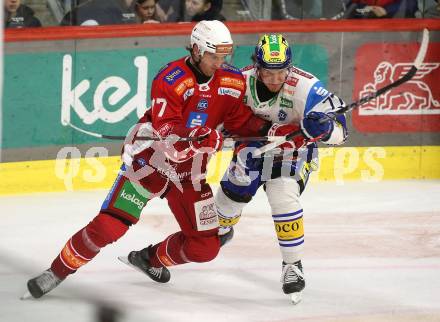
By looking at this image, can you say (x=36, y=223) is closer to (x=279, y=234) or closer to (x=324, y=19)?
(x=279, y=234)

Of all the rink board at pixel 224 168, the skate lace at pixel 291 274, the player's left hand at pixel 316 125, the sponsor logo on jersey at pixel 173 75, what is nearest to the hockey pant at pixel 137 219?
the skate lace at pixel 291 274

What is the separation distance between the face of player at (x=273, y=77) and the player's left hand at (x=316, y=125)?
0.22 meters

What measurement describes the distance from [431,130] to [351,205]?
1.17 metres

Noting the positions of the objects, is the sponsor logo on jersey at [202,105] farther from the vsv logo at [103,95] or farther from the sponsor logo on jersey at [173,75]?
the vsv logo at [103,95]

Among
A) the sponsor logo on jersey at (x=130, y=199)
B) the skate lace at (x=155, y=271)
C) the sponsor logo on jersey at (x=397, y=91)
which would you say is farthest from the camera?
the sponsor logo on jersey at (x=397, y=91)

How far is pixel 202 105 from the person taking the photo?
5.30 metres

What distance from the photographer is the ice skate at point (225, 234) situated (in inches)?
240

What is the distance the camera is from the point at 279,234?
544 centimetres

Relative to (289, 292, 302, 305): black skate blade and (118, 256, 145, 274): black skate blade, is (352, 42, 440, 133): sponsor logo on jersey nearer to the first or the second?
(118, 256, 145, 274): black skate blade

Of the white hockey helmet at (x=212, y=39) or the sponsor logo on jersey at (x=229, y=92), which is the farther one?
the sponsor logo on jersey at (x=229, y=92)

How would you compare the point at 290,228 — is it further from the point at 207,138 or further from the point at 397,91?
the point at 397,91

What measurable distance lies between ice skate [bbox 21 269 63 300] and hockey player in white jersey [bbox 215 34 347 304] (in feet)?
3.52

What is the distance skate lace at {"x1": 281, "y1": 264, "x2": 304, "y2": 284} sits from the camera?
17.9ft

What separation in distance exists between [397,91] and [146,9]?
77.6 inches
